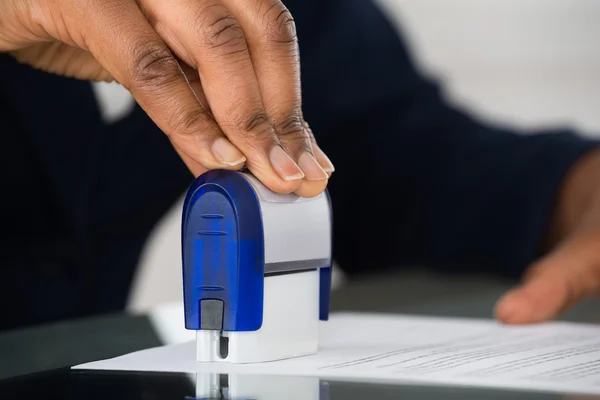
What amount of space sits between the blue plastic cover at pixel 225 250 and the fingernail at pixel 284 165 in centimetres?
2

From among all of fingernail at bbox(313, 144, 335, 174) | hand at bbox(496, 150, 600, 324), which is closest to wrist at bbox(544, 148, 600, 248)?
hand at bbox(496, 150, 600, 324)

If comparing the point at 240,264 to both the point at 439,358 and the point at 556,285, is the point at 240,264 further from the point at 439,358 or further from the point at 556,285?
→ the point at 556,285

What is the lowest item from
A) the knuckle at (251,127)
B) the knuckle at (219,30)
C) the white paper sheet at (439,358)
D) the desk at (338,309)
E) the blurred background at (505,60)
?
the desk at (338,309)

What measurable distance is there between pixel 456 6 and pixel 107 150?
1490 mm

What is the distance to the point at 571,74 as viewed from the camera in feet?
7.51

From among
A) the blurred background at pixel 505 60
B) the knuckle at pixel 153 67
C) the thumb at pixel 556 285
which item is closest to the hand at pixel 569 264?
the thumb at pixel 556 285

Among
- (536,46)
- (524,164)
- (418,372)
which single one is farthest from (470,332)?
(536,46)

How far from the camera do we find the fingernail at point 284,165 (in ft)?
1.73

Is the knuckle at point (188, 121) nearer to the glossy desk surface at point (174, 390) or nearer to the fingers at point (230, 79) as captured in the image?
the fingers at point (230, 79)

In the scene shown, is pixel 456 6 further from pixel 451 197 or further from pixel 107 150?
pixel 107 150

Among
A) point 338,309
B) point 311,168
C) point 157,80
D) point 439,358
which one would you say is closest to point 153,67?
point 157,80

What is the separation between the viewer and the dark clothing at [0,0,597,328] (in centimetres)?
99

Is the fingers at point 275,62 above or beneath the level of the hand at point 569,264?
above

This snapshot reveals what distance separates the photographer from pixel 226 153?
1.76 ft
